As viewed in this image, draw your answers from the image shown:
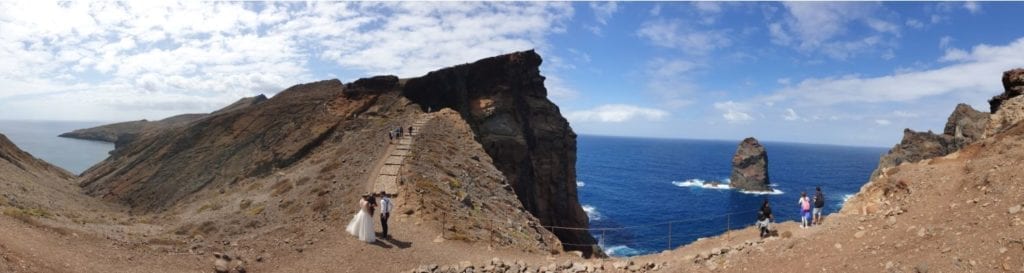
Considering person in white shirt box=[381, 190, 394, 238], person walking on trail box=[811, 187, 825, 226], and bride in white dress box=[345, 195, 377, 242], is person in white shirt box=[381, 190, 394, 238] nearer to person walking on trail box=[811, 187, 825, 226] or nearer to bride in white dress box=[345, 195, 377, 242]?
bride in white dress box=[345, 195, 377, 242]

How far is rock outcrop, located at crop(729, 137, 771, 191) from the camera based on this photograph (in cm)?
12306

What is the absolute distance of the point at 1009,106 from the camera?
19.7 m

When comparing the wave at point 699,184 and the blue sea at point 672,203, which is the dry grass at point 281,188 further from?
the wave at point 699,184

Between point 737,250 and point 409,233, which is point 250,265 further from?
point 737,250

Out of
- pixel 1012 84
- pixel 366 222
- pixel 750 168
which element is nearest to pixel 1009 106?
pixel 1012 84

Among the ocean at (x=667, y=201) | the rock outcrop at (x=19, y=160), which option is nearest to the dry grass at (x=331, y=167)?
the ocean at (x=667, y=201)

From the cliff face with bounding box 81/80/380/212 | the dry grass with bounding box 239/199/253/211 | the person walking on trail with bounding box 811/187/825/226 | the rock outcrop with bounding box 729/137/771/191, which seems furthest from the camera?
the rock outcrop with bounding box 729/137/771/191

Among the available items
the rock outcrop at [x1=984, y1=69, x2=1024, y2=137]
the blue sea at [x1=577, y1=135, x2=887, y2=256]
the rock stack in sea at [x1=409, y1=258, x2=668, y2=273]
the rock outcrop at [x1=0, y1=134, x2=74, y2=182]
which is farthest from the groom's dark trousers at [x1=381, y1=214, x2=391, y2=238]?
the rock outcrop at [x1=0, y1=134, x2=74, y2=182]

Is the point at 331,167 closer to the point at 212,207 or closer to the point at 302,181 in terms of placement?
the point at 302,181

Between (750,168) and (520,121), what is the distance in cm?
8102

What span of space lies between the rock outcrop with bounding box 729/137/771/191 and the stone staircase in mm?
97768

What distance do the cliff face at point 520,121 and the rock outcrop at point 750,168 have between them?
222ft

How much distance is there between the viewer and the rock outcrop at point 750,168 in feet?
404

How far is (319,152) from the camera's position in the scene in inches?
2142
